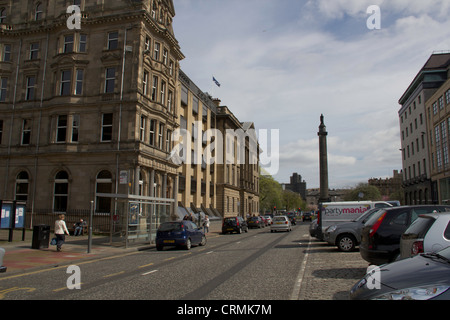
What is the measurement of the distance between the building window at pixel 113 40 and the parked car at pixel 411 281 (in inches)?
1153

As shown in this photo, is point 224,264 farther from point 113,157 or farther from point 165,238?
point 113,157

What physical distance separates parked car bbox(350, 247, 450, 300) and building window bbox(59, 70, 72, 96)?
98.6 feet

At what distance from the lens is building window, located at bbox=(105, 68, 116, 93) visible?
96.1ft

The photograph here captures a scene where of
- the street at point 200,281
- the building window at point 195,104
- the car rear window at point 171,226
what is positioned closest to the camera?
the street at point 200,281

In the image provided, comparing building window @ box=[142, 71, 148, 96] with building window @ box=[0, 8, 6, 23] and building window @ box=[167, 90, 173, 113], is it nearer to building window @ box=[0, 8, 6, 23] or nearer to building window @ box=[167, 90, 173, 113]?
building window @ box=[167, 90, 173, 113]

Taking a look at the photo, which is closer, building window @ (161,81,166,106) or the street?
the street

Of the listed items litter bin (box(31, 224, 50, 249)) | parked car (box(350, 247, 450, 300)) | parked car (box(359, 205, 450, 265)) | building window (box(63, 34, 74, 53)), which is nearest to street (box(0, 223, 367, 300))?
parked car (box(359, 205, 450, 265))

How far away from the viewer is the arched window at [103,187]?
2784 centimetres

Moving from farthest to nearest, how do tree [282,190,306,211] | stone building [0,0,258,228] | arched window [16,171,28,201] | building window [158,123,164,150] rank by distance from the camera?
tree [282,190,306,211]
building window [158,123,164,150]
arched window [16,171,28,201]
stone building [0,0,258,228]

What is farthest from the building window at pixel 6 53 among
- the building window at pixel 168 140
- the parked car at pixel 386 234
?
the parked car at pixel 386 234

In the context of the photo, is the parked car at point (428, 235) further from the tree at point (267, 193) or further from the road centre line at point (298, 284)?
the tree at point (267, 193)

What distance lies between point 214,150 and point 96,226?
27566 millimetres

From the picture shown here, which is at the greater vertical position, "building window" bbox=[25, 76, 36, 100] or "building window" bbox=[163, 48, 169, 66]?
"building window" bbox=[163, 48, 169, 66]

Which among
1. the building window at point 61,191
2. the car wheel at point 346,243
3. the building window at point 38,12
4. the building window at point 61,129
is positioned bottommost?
the car wheel at point 346,243
